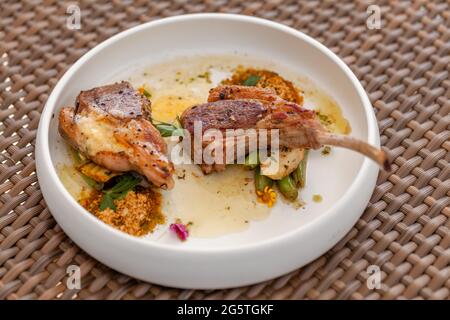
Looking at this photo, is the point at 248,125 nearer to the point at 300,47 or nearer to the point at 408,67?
the point at 300,47

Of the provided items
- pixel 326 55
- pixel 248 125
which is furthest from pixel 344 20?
pixel 248 125

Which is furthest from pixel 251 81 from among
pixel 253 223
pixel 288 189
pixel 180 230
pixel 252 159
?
pixel 180 230

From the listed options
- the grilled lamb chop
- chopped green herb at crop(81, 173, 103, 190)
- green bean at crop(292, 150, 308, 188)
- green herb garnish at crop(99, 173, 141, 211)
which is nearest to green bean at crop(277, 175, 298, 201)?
green bean at crop(292, 150, 308, 188)

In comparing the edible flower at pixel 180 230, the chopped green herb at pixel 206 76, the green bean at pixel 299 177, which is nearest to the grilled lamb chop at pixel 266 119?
the green bean at pixel 299 177

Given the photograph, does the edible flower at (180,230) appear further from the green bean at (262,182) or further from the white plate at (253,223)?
the green bean at (262,182)

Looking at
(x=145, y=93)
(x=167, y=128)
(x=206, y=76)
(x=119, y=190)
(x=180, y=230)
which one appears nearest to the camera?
(x=180, y=230)

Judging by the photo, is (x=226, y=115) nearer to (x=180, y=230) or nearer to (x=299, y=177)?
(x=299, y=177)

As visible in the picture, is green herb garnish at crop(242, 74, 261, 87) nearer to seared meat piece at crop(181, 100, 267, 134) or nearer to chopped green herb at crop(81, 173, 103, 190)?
seared meat piece at crop(181, 100, 267, 134)
